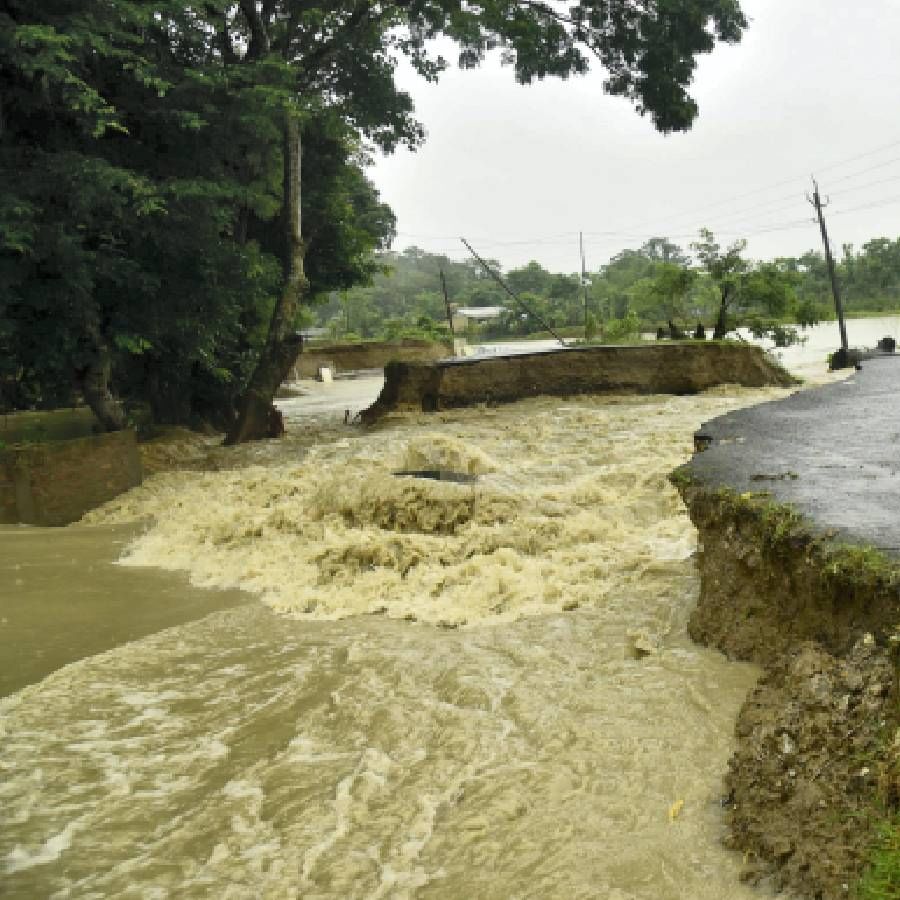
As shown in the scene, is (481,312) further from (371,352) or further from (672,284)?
(672,284)

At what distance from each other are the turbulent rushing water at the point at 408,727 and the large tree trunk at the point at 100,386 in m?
4.36

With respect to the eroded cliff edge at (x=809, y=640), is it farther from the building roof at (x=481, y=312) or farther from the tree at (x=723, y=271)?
the building roof at (x=481, y=312)

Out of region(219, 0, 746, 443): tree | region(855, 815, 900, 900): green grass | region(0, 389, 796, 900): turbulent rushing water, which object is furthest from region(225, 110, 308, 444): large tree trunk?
region(855, 815, 900, 900): green grass

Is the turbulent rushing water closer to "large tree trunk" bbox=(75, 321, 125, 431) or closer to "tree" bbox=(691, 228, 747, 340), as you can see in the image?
"large tree trunk" bbox=(75, 321, 125, 431)

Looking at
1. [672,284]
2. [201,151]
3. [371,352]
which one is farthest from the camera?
[371,352]

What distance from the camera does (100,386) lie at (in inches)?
407

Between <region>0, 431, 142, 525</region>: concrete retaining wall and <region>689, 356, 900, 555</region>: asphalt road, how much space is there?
6.81 metres

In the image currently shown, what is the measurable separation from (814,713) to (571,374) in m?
12.6

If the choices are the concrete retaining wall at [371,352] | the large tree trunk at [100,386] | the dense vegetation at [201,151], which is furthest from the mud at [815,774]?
the concrete retaining wall at [371,352]

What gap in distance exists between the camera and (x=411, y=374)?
14.4 metres

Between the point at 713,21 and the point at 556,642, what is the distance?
1157 centimetres

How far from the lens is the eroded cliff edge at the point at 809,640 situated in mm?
1906

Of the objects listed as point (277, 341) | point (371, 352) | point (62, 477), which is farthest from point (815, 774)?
point (371, 352)

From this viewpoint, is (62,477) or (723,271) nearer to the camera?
(62,477)
